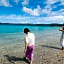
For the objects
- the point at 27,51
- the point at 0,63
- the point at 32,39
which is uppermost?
the point at 32,39

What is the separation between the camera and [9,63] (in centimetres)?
843

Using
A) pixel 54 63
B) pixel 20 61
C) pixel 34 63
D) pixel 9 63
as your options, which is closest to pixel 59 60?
pixel 54 63

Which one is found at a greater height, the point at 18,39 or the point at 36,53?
the point at 36,53

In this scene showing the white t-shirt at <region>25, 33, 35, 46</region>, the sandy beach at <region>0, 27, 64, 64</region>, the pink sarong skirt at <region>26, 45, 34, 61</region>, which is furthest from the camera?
the sandy beach at <region>0, 27, 64, 64</region>

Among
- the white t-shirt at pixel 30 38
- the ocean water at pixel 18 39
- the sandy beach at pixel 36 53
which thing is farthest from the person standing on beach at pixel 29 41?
the ocean water at pixel 18 39

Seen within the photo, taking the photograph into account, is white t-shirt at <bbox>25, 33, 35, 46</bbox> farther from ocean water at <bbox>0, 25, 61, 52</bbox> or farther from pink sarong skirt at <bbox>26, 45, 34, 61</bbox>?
ocean water at <bbox>0, 25, 61, 52</bbox>

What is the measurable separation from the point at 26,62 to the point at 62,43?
15.1 ft

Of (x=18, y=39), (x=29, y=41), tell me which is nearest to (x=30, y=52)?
(x=29, y=41)

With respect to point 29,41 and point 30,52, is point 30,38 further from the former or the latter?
point 30,52

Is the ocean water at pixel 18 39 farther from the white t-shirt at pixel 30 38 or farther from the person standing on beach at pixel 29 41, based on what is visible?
the white t-shirt at pixel 30 38

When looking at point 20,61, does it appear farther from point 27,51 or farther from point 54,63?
point 54,63

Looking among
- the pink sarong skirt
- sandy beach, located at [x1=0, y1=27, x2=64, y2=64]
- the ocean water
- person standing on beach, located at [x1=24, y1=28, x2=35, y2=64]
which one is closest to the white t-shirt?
person standing on beach, located at [x1=24, y1=28, x2=35, y2=64]

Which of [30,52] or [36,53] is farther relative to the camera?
[36,53]

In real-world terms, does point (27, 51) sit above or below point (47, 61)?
above
